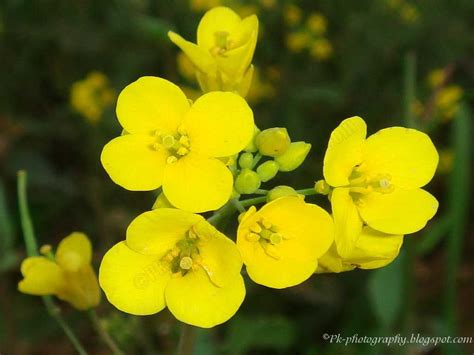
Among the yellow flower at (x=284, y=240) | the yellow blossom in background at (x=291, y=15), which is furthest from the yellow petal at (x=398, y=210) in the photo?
the yellow blossom in background at (x=291, y=15)

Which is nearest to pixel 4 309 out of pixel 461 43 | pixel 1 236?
pixel 1 236

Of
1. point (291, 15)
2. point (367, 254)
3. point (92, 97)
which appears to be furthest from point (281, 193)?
point (291, 15)

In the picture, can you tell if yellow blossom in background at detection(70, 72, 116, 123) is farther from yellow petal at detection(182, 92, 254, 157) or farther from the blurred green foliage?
yellow petal at detection(182, 92, 254, 157)

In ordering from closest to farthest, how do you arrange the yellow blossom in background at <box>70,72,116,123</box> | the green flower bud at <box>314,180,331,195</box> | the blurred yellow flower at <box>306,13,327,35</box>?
the green flower bud at <box>314,180,331,195</box>, the yellow blossom in background at <box>70,72,116,123</box>, the blurred yellow flower at <box>306,13,327,35</box>

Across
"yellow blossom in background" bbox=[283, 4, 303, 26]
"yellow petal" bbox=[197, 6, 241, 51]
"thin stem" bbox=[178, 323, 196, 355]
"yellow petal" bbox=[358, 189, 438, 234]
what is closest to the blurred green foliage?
"yellow blossom in background" bbox=[283, 4, 303, 26]

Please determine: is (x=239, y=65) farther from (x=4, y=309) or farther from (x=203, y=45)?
(x=4, y=309)

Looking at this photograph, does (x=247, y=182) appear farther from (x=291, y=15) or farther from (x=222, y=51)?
(x=291, y=15)
